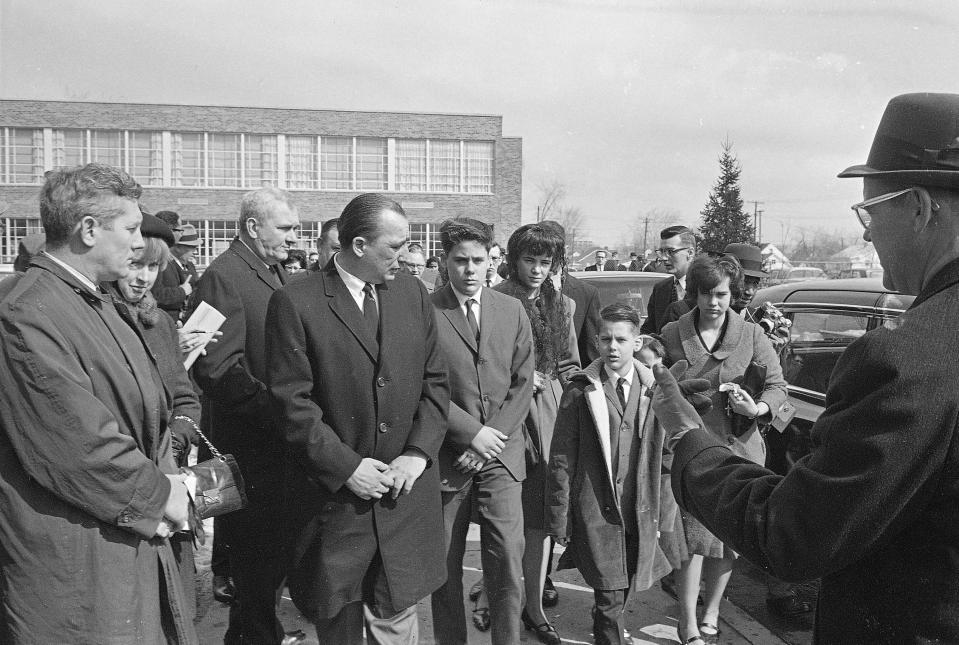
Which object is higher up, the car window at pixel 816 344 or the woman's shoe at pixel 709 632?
the car window at pixel 816 344

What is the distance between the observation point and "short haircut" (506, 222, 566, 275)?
454 cm

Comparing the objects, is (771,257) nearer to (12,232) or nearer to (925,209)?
(925,209)

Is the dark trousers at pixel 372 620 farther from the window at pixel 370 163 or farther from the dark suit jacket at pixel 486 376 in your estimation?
the window at pixel 370 163

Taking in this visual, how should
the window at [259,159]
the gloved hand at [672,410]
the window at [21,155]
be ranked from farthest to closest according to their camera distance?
the window at [259,159] < the window at [21,155] < the gloved hand at [672,410]

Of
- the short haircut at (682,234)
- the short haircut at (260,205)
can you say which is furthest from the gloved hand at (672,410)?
the short haircut at (682,234)

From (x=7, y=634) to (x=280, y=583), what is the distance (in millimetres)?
1833

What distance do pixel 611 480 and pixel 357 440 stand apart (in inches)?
56.5

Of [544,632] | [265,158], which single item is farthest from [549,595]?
[265,158]

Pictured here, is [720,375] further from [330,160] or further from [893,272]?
[330,160]

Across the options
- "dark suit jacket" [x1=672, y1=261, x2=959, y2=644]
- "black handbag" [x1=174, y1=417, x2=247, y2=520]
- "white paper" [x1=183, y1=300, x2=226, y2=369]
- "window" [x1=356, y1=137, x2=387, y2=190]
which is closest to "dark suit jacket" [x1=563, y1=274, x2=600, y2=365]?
"white paper" [x1=183, y1=300, x2=226, y2=369]

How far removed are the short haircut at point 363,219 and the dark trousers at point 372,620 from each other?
129 cm

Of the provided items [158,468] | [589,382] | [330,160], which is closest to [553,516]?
[589,382]

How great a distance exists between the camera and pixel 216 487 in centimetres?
280

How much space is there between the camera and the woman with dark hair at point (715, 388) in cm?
406
